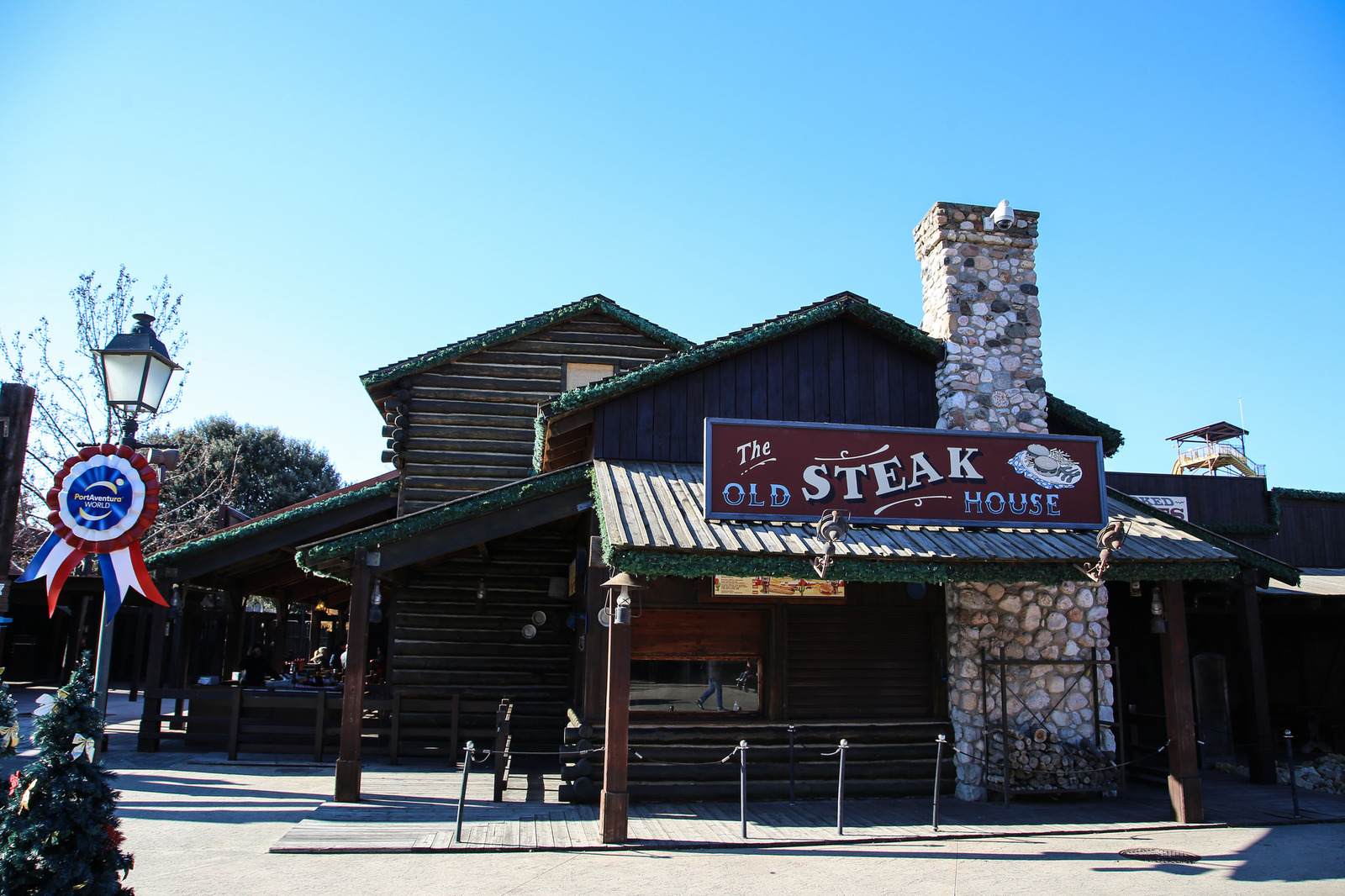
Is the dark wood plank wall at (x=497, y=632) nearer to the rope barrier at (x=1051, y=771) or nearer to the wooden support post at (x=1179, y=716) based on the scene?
the rope barrier at (x=1051, y=771)

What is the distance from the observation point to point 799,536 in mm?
10031

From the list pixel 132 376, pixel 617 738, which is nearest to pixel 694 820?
pixel 617 738

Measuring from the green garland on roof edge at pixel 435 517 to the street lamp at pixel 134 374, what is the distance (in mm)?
2924

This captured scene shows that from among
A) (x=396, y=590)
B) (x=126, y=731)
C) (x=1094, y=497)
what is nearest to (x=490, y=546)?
(x=396, y=590)

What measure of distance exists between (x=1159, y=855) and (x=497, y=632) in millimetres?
10891

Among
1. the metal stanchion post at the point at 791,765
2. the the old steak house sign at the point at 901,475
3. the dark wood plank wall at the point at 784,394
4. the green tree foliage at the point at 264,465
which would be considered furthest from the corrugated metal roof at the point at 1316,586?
the green tree foliage at the point at 264,465

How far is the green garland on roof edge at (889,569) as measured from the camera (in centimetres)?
916

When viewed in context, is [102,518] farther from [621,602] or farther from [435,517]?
[621,602]

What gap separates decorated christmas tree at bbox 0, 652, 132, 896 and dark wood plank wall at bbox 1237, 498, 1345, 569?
67.1ft

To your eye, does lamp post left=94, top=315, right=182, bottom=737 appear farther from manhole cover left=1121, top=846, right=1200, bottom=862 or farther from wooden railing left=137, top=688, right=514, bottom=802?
manhole cover left=1121, top=846, right=1200, bottom=862

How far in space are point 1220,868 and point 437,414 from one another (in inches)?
541

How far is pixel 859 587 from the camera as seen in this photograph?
1191 cm

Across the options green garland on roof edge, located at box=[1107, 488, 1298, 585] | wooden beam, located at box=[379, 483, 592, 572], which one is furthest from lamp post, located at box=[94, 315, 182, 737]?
green garland on roof edge, located at box=[1107, 488, 1298, 585]

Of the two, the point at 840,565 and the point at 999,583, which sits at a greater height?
the point at 840,565
